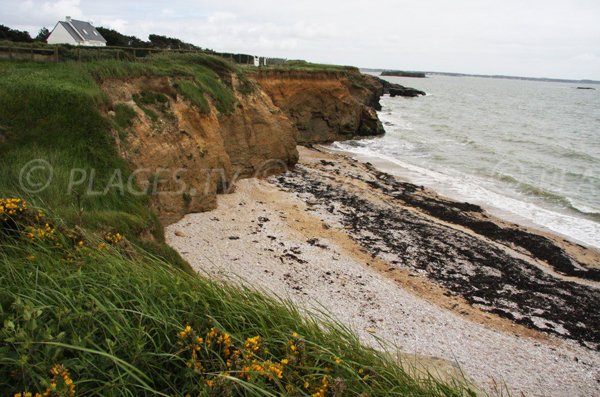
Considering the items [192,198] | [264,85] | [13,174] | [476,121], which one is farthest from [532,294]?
[476,121]

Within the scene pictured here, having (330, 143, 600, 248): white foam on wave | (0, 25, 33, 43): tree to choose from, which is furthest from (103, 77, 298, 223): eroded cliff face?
(0, 25, 33, 43): tree

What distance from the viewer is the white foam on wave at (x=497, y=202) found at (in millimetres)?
17891

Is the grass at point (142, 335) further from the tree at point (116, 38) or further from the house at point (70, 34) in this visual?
the tree at point (116, 38)

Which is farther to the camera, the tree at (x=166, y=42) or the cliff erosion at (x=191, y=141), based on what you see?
the tree at (x=166, y=42)

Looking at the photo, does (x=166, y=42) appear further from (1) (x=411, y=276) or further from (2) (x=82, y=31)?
(1) (x=411, y=276)

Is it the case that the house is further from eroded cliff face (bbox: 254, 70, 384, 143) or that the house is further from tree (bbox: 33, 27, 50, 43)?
eroded cliff face (bbox: 254, 70, 384, 143)

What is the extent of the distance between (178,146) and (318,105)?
21.8m

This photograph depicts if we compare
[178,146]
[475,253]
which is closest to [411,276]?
[475,253]

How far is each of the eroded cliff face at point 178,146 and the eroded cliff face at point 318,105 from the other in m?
12.5

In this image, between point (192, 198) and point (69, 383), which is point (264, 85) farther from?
point (69, 383)

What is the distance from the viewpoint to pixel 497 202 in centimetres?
2108

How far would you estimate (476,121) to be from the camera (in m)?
55.2

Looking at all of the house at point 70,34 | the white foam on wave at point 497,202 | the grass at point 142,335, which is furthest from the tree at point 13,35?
the grass at point 142,335

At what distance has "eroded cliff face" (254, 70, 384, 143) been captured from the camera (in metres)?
33.1
